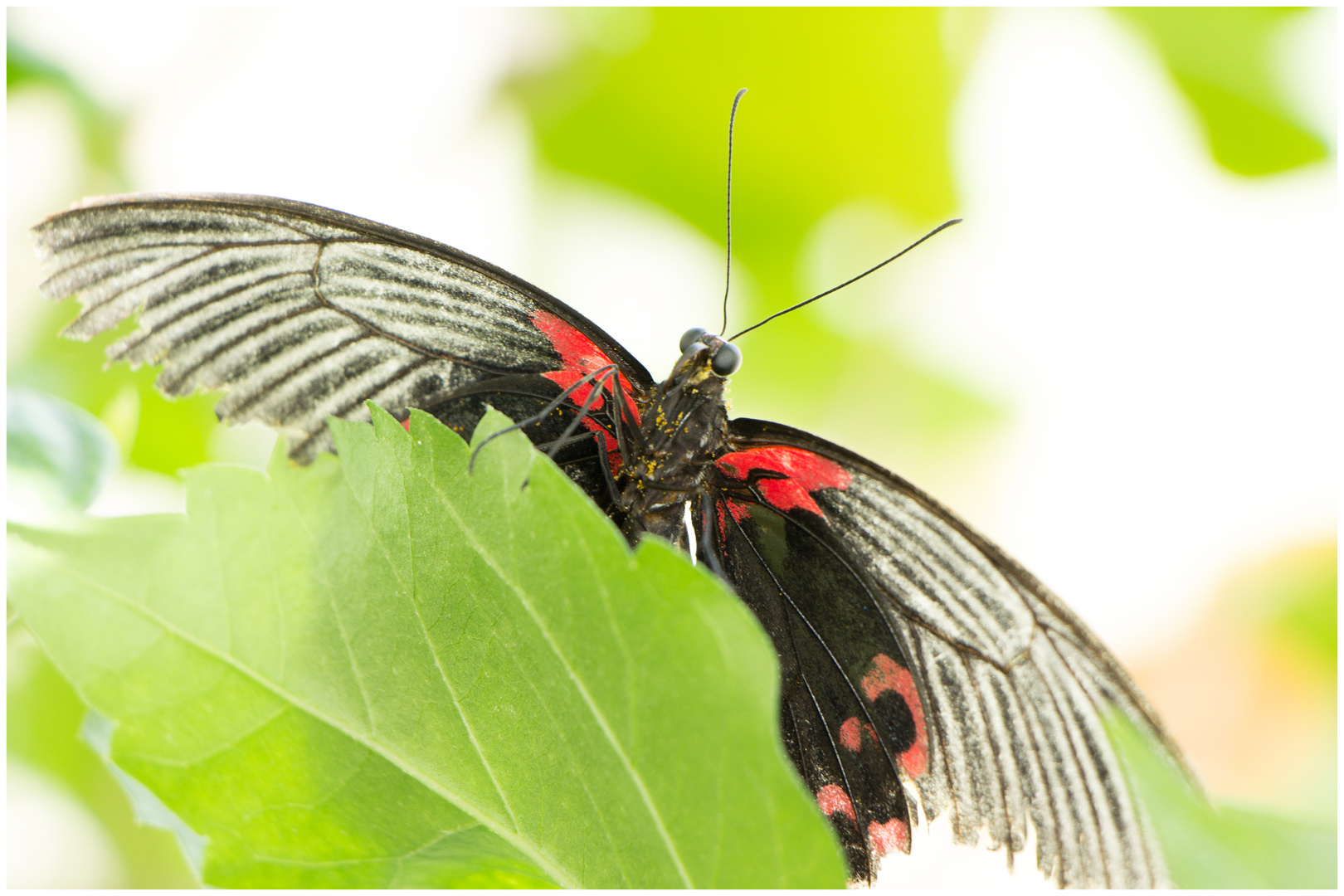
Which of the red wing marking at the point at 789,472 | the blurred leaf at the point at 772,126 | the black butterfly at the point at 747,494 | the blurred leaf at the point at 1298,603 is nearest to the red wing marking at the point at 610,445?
the black butterfly at the point at 747,494

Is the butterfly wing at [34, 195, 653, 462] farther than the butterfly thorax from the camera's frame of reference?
No

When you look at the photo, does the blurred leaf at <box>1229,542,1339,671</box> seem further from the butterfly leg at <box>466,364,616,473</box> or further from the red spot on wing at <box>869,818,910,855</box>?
the butterfly leg at <box>466,364,616,473</box>

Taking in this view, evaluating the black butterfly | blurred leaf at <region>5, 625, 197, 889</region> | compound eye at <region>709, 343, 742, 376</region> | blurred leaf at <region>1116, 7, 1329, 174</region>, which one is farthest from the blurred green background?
compound eye at <region>709, 343, 742, 376</region>

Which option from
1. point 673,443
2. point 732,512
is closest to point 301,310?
point 673,443

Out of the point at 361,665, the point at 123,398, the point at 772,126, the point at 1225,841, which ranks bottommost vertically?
the point at 1225,841

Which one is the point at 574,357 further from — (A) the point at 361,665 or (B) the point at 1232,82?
(B) the point at 1232,82

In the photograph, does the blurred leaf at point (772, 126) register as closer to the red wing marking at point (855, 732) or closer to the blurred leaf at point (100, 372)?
the blurred leaf at point (100, 372)
